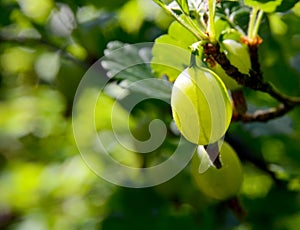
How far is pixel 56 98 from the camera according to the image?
1.68m

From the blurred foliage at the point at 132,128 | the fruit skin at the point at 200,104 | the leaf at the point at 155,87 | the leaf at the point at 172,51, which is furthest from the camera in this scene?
the blurred foliage at the point at 132,128

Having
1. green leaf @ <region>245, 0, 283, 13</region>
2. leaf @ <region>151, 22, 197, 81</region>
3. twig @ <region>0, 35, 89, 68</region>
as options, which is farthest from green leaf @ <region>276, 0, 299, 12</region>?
twig @ <region>0, 35, 89, 68</region>

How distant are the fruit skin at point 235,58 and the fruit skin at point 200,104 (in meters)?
0.14

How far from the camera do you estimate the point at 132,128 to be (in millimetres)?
1367

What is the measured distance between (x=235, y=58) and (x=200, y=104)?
171 millimetres

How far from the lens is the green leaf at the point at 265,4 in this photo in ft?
2.76

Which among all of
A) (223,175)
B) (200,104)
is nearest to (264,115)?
(223,175)

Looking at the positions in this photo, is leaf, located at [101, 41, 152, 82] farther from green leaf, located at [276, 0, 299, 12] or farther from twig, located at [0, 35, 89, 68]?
twig, located at [0, 35, 89, 68]

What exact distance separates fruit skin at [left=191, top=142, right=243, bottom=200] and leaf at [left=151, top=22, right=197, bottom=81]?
0.13 meters

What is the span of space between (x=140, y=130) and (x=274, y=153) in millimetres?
346

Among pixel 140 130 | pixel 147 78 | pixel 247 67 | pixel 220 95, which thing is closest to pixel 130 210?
pixel 140 130

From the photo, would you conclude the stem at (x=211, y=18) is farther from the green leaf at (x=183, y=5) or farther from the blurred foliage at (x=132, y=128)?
the blurred foliage at (x=132, y=128)

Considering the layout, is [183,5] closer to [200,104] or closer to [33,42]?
[200,104]

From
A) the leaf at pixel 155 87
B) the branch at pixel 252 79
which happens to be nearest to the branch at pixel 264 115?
the branch at pixel 252 79
